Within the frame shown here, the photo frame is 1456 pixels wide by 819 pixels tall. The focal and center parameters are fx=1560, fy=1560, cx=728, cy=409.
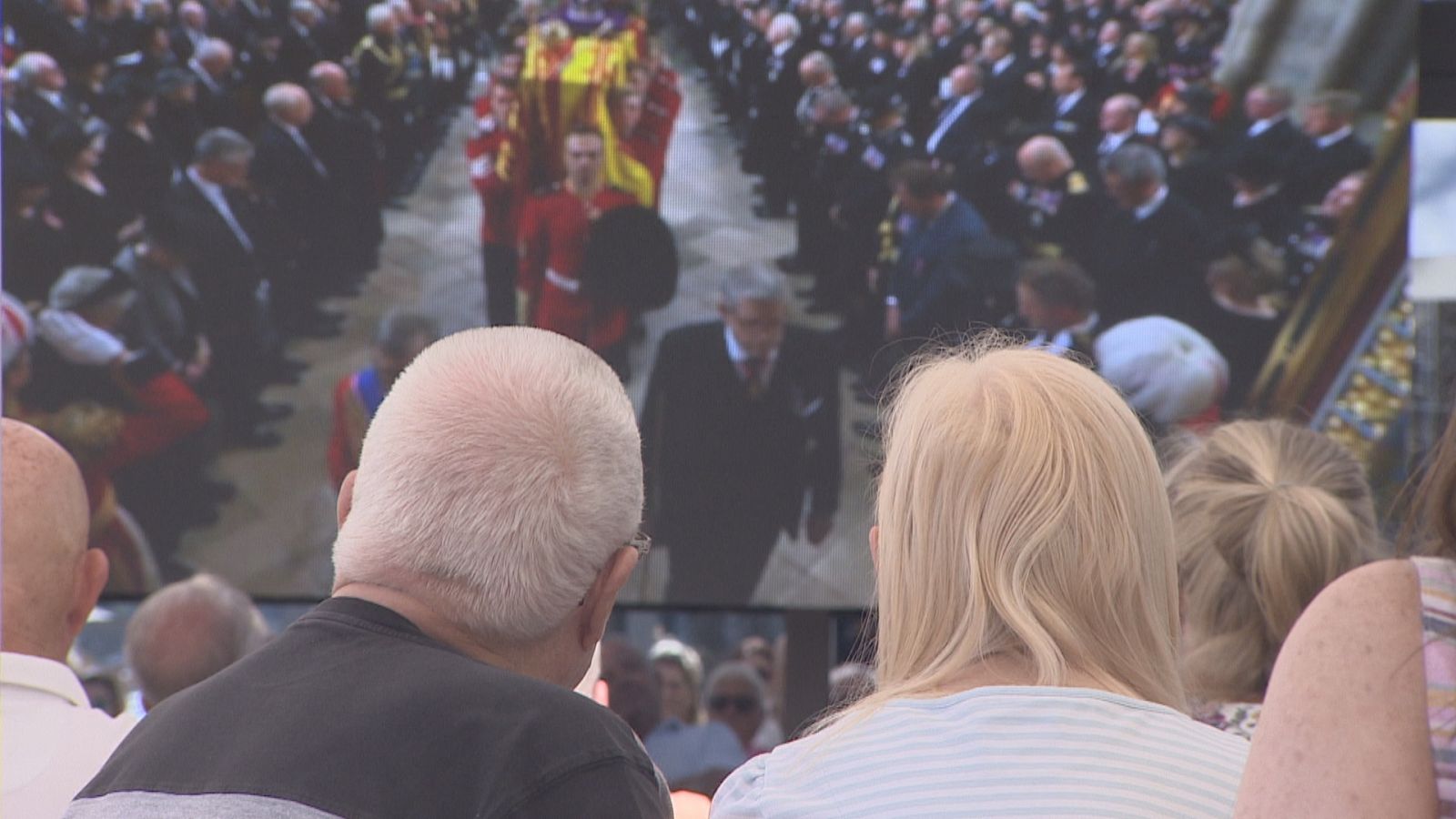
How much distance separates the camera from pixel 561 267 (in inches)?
129

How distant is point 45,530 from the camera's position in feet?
6.48

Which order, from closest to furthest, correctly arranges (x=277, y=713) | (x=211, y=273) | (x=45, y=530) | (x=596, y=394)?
(x=277, y=713), (x=596, y=394), (x=45, y=530), (x=211, y=273)

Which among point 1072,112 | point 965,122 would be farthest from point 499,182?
point 1072,112

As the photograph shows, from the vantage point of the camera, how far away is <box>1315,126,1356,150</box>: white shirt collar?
3.32 m

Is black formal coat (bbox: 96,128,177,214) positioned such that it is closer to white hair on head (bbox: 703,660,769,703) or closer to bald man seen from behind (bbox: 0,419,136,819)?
bald man seen from behind (bbox: 0,419,136,819)

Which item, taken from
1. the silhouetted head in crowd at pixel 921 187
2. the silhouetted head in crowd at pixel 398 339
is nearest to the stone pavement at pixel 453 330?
the silhouetted head in crowd at pixel 398 339

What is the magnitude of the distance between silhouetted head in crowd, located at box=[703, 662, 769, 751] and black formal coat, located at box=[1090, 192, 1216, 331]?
194 centimetres

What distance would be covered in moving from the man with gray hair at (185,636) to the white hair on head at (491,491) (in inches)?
72.0

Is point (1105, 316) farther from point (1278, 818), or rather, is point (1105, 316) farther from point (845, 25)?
point (1278, 818)

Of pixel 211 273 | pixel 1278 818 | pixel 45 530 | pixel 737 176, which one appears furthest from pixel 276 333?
pixel 1278 818

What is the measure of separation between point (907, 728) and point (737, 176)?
216 cm

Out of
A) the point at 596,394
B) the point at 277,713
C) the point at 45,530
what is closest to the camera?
the point at 277,713

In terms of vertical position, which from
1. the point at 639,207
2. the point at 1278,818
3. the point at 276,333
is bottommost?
the point at 276,333

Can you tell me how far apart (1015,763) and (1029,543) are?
199mm
